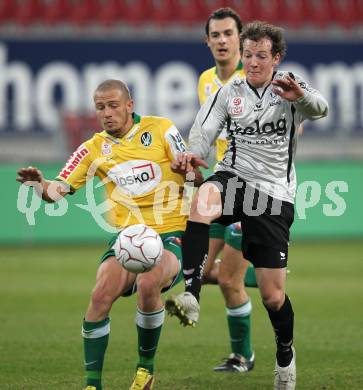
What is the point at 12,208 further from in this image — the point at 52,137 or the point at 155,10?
the point at 155,10

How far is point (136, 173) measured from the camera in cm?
683

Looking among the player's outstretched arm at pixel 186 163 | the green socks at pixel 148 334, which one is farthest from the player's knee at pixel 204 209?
the green socks at pixel 148 334

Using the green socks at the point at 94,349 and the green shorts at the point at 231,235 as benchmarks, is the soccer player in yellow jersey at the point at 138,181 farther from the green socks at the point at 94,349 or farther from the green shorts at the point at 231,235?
the green shorts at the point at 231,235

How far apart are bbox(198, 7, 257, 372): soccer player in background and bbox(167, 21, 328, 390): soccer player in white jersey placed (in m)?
1.00

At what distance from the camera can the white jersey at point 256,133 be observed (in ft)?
21.0

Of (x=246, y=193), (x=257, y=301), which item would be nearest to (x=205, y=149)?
(x=246, y=193)

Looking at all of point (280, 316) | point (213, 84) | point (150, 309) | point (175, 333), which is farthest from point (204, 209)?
point (175, 333)

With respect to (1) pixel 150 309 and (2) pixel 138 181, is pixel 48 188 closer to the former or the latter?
(2) pixel 138 181

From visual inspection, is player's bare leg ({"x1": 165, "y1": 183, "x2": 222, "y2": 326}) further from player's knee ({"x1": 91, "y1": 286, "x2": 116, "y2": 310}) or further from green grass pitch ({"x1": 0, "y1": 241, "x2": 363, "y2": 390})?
green grass pitch ({"x1": 0, "y1": 241, "x2": 363, "y2": 390})

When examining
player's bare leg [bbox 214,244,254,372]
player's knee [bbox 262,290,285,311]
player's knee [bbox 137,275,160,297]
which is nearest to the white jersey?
player's knee [bbox 262,290,285,311]

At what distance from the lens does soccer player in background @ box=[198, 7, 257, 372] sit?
7.75 metres

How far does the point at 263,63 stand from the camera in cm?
637

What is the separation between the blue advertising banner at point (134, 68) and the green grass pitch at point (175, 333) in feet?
20.1

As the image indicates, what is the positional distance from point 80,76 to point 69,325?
11.7m
